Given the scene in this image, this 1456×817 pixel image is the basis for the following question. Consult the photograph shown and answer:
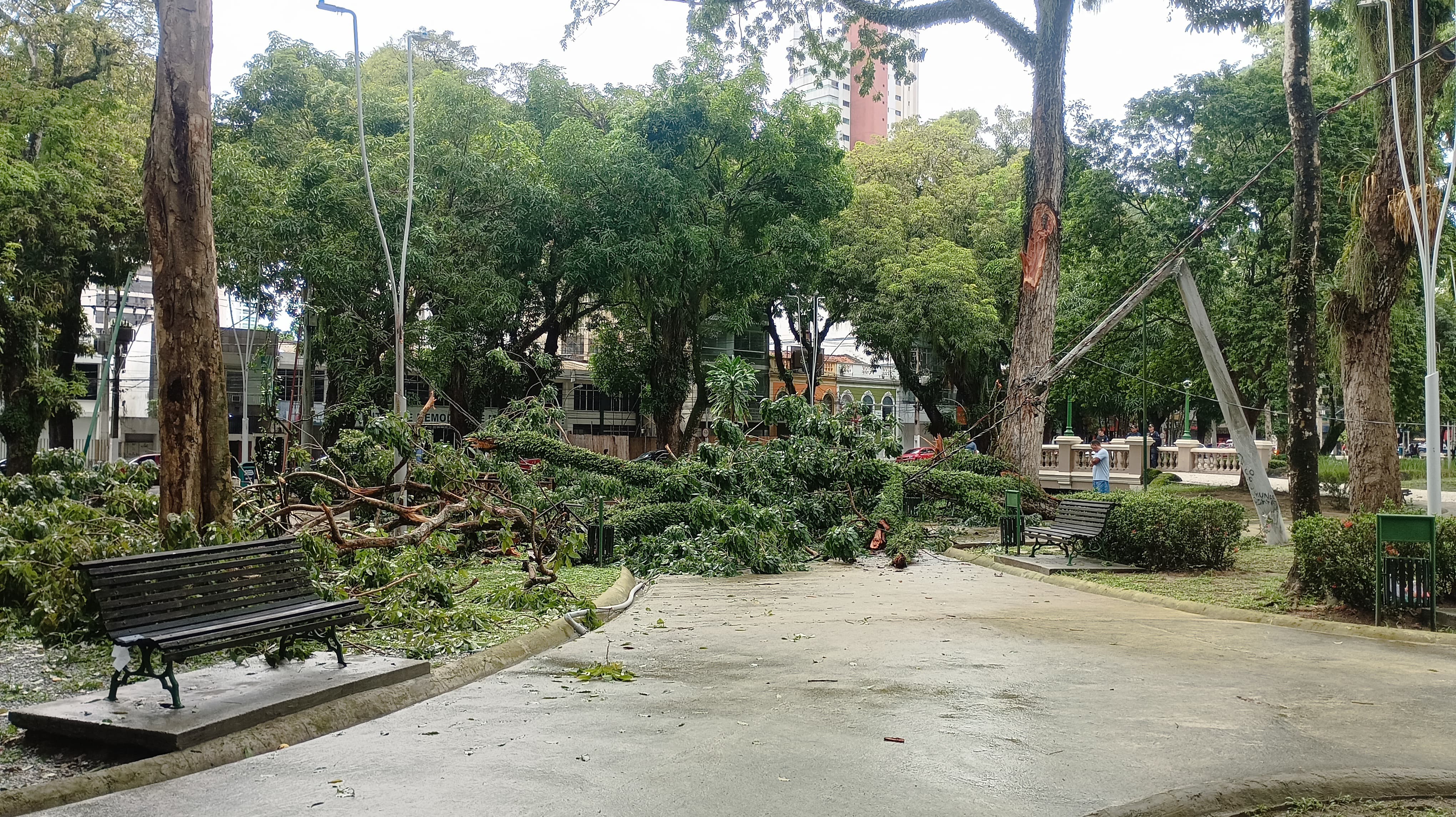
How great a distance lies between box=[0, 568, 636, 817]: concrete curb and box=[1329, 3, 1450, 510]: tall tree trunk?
42.3 ft

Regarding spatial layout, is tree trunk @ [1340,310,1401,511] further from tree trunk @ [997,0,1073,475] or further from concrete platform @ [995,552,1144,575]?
tree trunk @ [997,0,1073,475]

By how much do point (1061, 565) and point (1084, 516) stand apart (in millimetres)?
952

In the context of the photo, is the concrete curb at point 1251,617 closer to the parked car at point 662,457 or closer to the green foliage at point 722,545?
the green foliage at point 722,545

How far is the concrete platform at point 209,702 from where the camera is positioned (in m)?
5.45

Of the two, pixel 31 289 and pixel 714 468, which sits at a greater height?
pixel 31 289

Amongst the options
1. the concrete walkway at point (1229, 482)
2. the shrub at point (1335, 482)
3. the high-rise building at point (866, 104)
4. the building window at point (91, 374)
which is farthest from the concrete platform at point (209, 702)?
the high-rise building at point (866, 104)

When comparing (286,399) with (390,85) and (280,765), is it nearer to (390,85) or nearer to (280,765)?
(390,85)

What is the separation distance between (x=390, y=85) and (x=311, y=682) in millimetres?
38595

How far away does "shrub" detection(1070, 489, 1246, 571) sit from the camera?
14.3 metres

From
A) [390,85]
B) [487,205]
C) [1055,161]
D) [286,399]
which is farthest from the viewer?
[286,399]

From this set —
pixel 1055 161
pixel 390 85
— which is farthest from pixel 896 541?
pixel 390 85

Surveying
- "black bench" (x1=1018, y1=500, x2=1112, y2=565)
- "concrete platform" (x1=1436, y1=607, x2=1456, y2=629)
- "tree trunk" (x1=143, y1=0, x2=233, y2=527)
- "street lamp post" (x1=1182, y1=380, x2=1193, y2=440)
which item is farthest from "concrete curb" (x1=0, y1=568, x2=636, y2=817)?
"street lamp post" (x1=1182, y1=380, x2=1193, y2=440)

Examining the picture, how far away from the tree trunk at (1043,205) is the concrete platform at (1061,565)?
7.34 metres

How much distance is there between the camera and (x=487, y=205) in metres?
33.8
